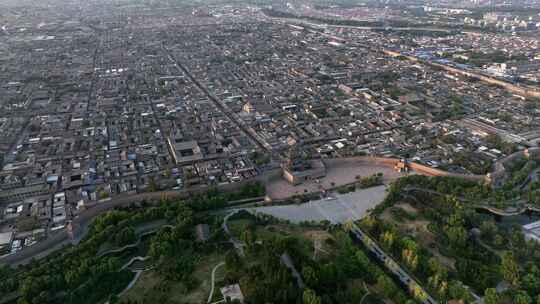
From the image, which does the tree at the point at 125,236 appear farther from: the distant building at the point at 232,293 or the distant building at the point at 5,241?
the distant building at the point at 232,293

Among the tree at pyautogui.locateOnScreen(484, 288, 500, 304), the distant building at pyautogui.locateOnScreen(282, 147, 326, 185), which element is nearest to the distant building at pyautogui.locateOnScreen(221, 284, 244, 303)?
the distant building at pyautogui.locateOnScreen(282, 147, 326, 185)

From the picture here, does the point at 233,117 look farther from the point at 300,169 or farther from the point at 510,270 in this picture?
the point at 510,270

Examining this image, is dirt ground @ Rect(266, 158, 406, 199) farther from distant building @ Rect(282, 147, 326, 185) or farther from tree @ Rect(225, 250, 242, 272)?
tree @ Rect(225, 250, 242, 272)

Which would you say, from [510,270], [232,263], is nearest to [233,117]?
[232,263]

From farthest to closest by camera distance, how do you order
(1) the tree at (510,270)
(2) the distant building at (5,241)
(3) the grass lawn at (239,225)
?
(3) the grass lawn at (239,225), (2) the distant building at (5,241), (1) the tree at (510,270)

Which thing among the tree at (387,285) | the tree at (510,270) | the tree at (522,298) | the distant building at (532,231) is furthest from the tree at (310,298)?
the distant building at (532,231)

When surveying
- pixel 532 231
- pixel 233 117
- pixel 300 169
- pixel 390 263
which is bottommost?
pixel 390 263
